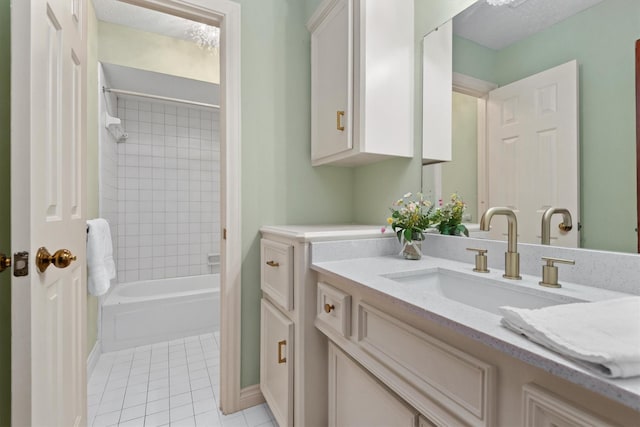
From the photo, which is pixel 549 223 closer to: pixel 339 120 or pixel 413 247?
pixel 413 247

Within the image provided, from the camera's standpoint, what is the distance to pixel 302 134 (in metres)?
1.76

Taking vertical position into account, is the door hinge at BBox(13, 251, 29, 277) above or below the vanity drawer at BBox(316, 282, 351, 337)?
above

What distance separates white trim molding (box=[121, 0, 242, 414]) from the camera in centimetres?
154

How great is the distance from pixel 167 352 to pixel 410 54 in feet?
8.11

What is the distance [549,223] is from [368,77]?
909 mm

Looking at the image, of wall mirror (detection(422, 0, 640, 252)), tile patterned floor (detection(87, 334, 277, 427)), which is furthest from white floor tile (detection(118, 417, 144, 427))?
wall mirror (detection(422, 0, 640, 252))

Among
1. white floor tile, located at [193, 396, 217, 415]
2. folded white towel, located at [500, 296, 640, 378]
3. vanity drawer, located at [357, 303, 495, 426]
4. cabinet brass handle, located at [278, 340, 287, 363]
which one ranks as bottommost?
white floor tile, located at [193, 396, 217, 415]

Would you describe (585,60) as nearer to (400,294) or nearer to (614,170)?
(614,170)

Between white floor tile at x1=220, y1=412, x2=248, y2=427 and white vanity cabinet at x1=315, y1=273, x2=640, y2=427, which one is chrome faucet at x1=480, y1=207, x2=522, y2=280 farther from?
white floor tile at x1=220, y1=412, x2=248, y2=427

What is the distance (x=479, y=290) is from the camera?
978 mm

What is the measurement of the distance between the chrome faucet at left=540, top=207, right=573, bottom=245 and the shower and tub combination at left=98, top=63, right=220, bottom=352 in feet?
7.67

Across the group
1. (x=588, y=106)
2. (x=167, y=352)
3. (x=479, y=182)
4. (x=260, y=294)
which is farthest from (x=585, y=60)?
(x=167, y=352)

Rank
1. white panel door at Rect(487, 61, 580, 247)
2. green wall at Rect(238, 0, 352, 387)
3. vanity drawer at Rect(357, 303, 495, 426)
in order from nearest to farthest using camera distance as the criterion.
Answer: vanity drawer at Rect(357, 303, 495, 426) → white panel door at Rect(487, 61, 580, 247) → green wall at Rect(238, 0, 352, 387)

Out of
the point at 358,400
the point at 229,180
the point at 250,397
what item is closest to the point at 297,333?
the point at 358,400
